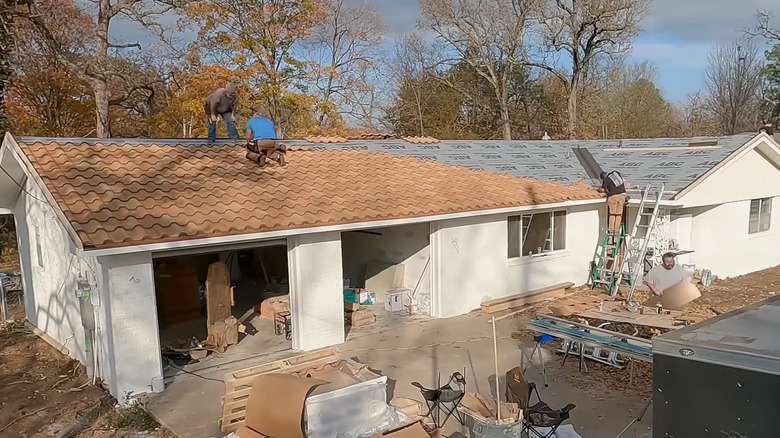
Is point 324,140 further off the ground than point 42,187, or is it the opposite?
point 324,140

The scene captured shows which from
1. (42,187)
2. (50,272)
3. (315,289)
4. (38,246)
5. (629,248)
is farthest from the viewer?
(629,248)

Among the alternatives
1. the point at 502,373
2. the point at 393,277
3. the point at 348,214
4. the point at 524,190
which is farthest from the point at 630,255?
the point at 348,214

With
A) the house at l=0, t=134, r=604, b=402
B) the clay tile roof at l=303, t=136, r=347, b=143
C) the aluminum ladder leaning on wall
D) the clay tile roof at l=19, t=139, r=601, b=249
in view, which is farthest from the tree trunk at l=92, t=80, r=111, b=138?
the aluminum ladder leaning on wall

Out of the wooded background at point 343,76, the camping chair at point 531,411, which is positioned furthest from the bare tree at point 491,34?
the camping chair at point 531,411

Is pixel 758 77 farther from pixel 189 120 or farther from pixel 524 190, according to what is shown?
pixel 189 120

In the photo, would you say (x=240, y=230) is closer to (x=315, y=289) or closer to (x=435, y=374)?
(x=315, y=289)

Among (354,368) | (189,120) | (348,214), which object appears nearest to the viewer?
(354,368)

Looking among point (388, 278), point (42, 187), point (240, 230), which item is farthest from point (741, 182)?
point (42, 187)

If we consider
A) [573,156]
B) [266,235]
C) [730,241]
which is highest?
[573,156]
